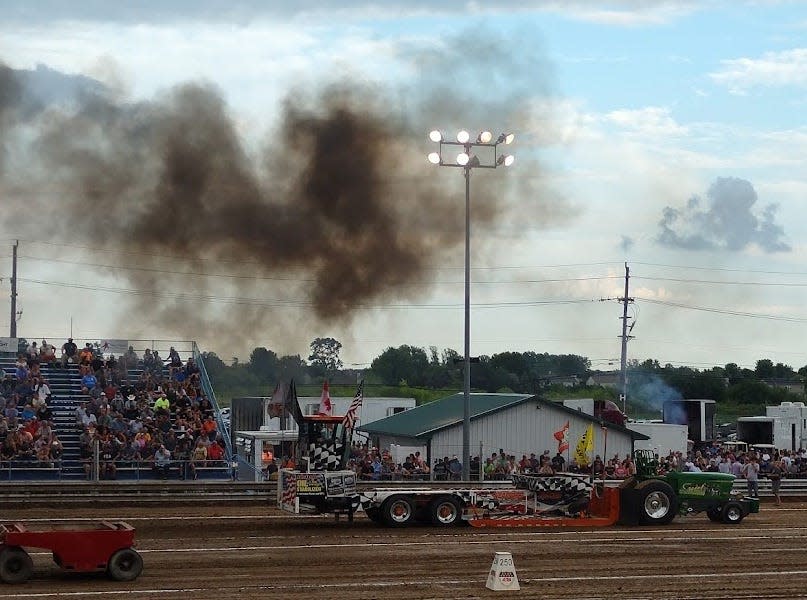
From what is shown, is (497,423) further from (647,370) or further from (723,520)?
(647,370)

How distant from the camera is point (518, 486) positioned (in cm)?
2589

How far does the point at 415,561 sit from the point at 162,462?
43.5 feet

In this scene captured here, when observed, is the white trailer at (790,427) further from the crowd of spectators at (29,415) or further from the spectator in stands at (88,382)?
the crowd of spectators at (29,415)

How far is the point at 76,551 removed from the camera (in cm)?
1689

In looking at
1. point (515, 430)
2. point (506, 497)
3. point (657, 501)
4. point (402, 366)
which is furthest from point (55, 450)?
point (402, 366)

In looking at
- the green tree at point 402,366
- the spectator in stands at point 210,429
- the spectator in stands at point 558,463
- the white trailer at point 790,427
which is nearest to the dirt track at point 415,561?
the spectator in stands at point 210,429

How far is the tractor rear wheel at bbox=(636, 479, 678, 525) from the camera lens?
85.6 ft

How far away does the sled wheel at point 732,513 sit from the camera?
2694 centimetres

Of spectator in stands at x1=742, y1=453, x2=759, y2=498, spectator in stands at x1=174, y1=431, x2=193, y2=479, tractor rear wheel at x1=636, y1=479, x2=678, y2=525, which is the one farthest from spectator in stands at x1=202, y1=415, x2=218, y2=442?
spectator in stands at x1=742, y1=453, x2=759, y2=498

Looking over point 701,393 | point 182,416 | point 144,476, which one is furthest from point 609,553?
point 701,393

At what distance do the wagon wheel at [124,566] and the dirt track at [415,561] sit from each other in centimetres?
21

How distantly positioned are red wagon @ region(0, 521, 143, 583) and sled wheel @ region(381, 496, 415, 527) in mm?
8167

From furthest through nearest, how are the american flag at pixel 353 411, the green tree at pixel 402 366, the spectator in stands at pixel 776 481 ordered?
1. the green tree at pixel 402 366
2. the spectator in stands at pixel 776 481
3. the american flag at pixel 353 411

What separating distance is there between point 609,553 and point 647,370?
10013 centimetres
